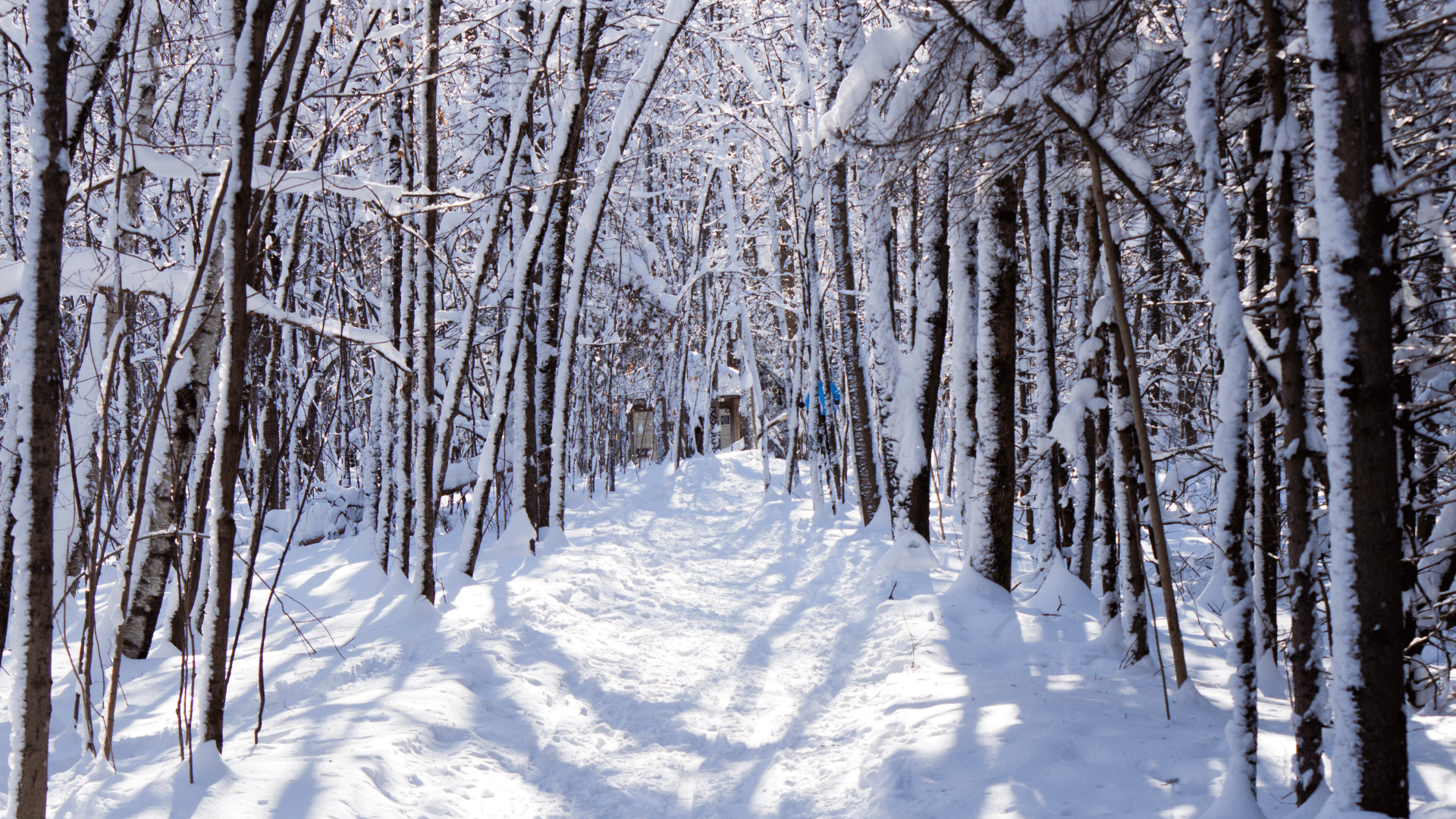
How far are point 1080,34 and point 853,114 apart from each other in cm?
202

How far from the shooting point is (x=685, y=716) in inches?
197

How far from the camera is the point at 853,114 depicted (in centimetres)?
576

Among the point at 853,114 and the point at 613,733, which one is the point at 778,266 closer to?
the point at 853,114

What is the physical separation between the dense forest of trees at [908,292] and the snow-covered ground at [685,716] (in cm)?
31

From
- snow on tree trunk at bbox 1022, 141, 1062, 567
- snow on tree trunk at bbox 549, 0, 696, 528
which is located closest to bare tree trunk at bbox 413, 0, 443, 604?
snow on tree trunk at bbox 549, 0, 696, 528

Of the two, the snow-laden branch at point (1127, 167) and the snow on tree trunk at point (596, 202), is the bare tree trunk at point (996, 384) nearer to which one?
the snow-laden branch at point (1127, 167)

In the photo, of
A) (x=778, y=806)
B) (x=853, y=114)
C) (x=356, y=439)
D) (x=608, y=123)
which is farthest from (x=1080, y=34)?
(x=356, y=439)

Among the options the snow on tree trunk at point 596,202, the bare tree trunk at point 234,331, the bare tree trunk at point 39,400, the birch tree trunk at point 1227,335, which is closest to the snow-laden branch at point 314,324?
the bare tree trunk at point 234,331

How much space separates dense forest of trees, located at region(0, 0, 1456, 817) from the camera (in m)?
2.45

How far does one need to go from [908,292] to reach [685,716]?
31.5 feet

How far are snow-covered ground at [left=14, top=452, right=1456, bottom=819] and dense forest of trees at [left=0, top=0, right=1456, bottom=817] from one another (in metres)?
0.31

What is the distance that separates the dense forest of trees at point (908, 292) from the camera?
245cm

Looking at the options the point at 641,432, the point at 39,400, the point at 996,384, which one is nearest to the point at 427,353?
the point at 39,400

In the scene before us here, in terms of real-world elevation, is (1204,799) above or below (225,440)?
below
